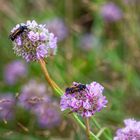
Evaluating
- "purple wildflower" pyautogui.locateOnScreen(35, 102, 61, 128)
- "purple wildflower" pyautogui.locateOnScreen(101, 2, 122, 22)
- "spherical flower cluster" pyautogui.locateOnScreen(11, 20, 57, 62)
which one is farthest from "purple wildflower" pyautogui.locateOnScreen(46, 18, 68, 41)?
"spherical flower cluster" pyautogui.locateOnScreen(11, 20, 57, 62)

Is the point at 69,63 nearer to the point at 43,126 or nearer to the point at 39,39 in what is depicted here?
the point at 43,126

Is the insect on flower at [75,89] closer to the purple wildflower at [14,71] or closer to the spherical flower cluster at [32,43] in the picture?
the spherical flower cluster at [32,43]

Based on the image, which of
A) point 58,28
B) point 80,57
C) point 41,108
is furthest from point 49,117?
point 58,28

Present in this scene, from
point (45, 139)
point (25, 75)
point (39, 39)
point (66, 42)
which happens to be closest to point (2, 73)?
point (25, 75)

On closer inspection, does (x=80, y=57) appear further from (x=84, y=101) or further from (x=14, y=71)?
(x=84, y=101)

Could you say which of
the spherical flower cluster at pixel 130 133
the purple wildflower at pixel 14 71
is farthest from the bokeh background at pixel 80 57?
the spherical flower cluster at pixel 130 133

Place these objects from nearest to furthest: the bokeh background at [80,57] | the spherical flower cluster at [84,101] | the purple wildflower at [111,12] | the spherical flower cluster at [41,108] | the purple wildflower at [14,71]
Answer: the spherical flower cluster at [84,101], the spherical flower cluster at [41,108], the bokeh background at [80,57], the purple wildflower at [14,71], the purple wildflower at [111,12]

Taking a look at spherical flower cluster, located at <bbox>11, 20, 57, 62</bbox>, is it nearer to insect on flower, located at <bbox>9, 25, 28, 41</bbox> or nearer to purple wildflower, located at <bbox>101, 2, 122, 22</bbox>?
insect on flower, located at <bbox>9, 25, 28, 41</bbox>
